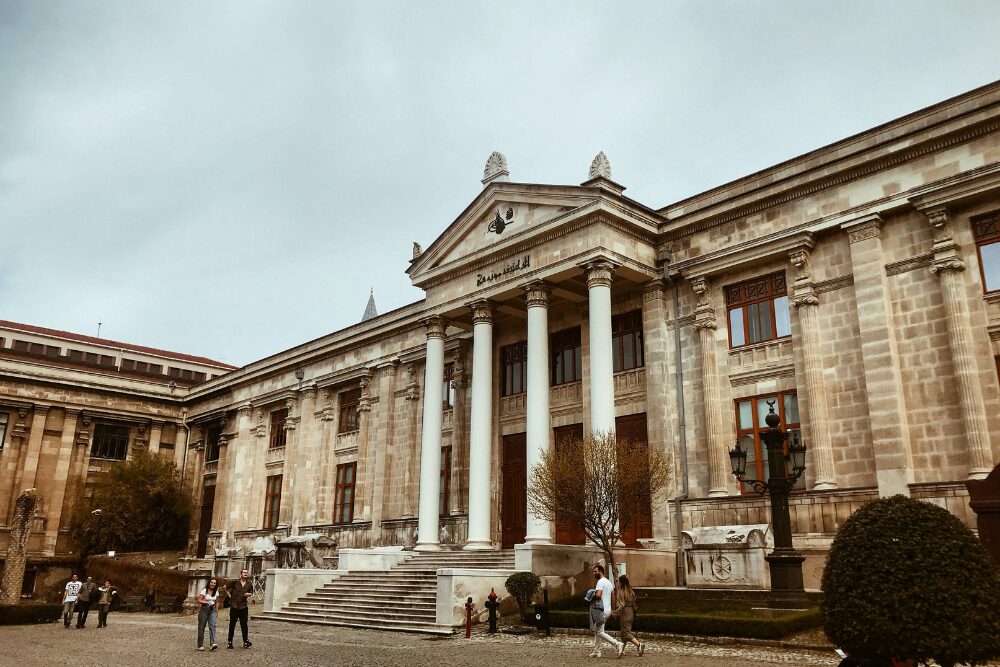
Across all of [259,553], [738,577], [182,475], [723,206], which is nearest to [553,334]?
[723,206]

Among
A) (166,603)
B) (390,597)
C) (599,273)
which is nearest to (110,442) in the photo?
(166,603)

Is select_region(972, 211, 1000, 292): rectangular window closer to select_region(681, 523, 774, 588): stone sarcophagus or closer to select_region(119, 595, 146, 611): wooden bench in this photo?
select_region(681, 523, 774, 588): stone sarcophagus

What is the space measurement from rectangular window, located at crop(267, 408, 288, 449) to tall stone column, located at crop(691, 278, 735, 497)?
2403 centimetres

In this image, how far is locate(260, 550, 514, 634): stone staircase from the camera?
20.9 m

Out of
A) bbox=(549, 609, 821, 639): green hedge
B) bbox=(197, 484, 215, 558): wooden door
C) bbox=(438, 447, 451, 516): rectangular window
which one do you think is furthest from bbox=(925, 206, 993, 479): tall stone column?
bbox=(197, 484, 215, 558): wooden door

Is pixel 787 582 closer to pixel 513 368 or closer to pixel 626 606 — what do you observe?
pixel 626 606

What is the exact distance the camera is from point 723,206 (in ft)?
76.8

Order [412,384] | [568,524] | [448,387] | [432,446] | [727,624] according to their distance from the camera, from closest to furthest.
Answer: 1. [727,624]
2. [568,524]
3. [432,446]
4. [448,387]
5. [412,384]

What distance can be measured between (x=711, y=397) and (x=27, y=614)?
21.5 m

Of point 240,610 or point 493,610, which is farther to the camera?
point 493,610

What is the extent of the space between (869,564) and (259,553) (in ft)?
104

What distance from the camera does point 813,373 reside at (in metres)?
20.9

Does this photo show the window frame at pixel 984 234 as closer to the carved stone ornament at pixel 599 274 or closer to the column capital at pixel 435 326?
the carved stone ornament at pixel 599 274

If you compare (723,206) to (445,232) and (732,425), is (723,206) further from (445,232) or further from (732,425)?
(445,232)
